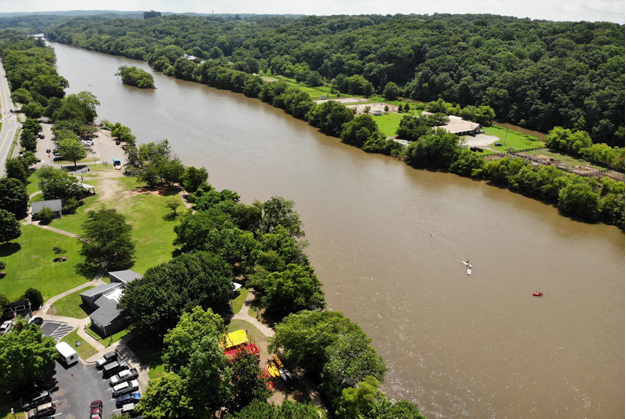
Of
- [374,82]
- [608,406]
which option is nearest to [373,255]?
[608,406]

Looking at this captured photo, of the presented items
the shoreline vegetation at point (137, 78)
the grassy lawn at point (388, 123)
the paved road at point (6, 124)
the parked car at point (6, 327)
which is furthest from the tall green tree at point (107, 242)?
the shoreline vegetation at point (137, 78)

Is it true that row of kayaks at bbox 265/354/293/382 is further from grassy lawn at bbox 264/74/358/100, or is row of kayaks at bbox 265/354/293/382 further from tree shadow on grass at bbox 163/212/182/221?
grassy lawn at bbox 264/74/358/100

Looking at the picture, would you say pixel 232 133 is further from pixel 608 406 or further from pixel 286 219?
pixel 608 406

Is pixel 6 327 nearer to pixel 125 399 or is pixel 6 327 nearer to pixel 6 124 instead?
pixel 125 399

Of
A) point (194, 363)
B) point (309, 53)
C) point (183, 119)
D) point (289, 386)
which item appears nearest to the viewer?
point (194, 363)

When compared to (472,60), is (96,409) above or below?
below

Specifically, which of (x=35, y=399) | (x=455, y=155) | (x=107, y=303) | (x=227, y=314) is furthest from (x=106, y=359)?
(x=455, y=155)

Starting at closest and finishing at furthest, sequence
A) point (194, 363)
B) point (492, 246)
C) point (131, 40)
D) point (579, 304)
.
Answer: point (194, 363), point (579, 304), point (492, 246), point (131, 40)

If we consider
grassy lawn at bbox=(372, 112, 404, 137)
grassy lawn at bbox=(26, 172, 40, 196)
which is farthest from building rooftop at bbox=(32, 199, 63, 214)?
grassy lawn at bbox=(372, 112, 404, 137)
